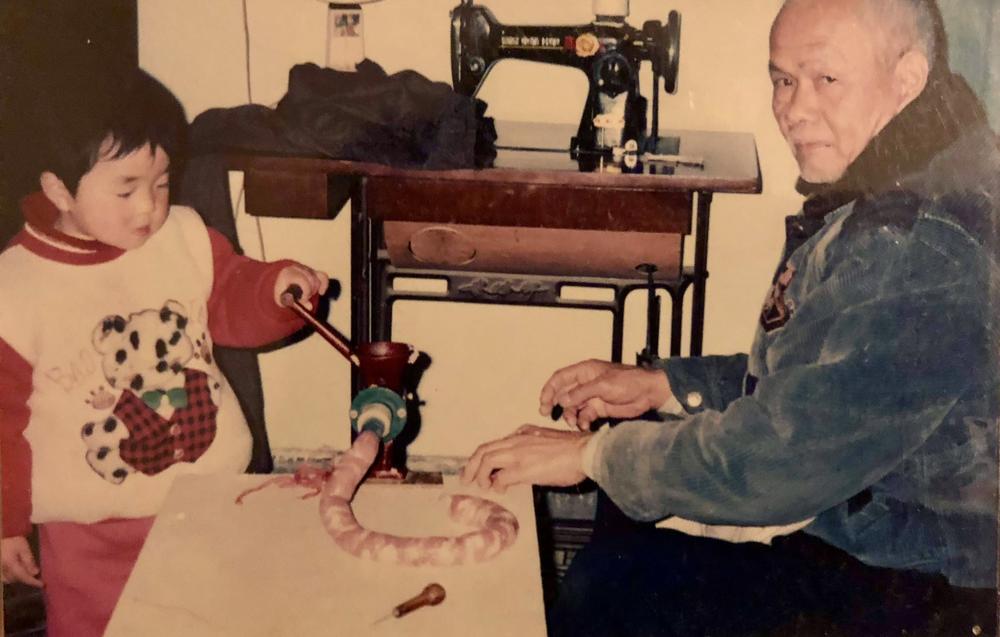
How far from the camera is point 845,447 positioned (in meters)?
1.16

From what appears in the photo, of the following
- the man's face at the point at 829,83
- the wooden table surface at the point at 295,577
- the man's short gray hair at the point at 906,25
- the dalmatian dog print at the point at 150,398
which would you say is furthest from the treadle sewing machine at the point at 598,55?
the wooden table surface at the point at 295,577

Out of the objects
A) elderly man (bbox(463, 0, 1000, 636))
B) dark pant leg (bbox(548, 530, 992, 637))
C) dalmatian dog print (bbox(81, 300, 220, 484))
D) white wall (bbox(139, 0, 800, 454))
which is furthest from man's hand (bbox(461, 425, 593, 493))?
white wall (bbox(139, 0, 800, 454))

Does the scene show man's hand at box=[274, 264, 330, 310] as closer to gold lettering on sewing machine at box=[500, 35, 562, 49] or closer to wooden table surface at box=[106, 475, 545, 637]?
wooden table surface at box=[106, 475, 545, 637]

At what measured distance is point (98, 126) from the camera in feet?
4.83

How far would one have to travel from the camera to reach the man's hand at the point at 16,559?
1407mm

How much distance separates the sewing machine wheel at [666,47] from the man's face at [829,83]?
27cm

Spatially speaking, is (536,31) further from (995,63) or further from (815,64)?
(995,63)

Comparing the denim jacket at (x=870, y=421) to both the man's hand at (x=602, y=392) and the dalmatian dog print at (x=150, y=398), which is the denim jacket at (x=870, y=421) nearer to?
the man's hand at (x=602, y=392)

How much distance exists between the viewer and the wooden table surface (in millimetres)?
934

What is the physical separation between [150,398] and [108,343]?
10 cm

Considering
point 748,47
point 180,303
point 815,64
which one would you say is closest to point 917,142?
point 815,64

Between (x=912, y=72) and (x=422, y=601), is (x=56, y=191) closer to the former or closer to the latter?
(x=422, y=601)

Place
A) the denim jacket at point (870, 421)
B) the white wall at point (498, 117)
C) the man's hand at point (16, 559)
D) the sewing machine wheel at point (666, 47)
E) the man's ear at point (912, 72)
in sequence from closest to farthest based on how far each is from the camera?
the denim jacket at point (870, 421), the man's ear at point (912, 72), the man's hand at point (16, 559), the sewing machine wheel at point (666, 47), the white wall at point (498, 117)

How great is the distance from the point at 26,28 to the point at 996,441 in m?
1.39
